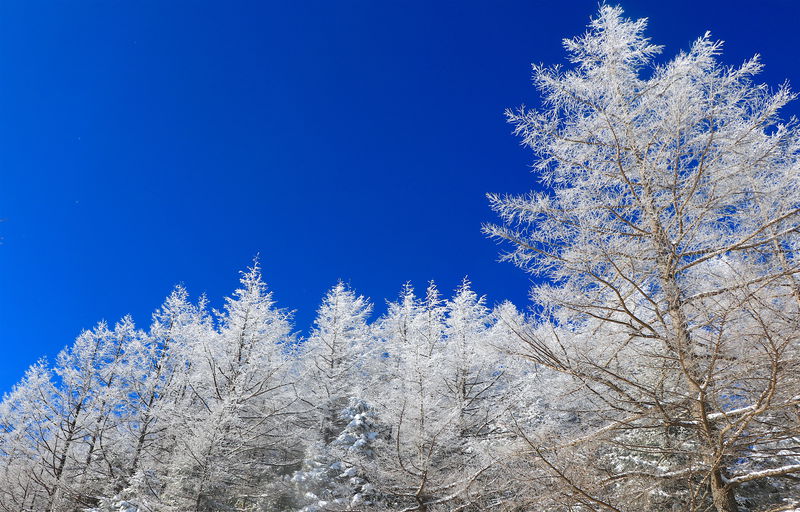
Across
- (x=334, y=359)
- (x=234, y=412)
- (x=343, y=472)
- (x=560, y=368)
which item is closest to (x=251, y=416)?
(x=234, y=412)

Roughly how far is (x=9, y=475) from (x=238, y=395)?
44.2ft

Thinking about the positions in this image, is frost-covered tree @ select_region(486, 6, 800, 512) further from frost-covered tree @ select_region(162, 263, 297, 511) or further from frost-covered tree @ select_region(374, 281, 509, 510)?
frost-covered tree @ select_region(162, 263, 297, 511)

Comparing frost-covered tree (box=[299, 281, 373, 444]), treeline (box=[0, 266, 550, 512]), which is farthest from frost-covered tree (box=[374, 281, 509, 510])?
frost-covered tree (box=[299, 281, 373, 444])

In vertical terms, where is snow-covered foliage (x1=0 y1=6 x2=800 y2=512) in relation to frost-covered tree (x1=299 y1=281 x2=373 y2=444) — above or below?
below

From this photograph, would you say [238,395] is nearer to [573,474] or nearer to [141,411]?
[141,411]

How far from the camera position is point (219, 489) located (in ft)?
39.9

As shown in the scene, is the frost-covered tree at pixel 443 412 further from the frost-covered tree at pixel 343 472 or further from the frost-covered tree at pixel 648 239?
the frost-covered tree at pixel 648 239

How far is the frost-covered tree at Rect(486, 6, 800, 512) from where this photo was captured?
190 inches

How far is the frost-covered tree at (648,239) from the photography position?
482 centimetres

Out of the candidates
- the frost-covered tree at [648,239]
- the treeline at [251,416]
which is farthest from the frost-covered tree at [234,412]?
the frost-covered tree at [648,239]

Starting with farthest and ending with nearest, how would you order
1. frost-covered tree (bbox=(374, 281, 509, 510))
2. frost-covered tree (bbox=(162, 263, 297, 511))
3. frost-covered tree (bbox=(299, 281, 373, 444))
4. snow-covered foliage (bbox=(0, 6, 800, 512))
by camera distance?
frost-covered tree (bbox=(299, 281, 373, 444)) < frost-covered tree (bbox=(162, 263, 297, 511)) < frost-covered tree (bbox=(374, 281, 509, 510)) < snow-covered foliage (bbox=(0, 6, 800, 512))

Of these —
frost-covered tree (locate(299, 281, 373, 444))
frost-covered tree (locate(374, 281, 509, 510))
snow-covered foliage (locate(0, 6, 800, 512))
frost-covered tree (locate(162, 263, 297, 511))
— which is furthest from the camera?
frost-covered tree (locate(299, 281, 373, 444))

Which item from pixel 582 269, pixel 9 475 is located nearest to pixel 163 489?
pixel 9 475

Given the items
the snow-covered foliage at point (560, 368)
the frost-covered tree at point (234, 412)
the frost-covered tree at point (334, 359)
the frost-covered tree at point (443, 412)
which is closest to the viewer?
the snow-covered foliage at point (560, 368)
